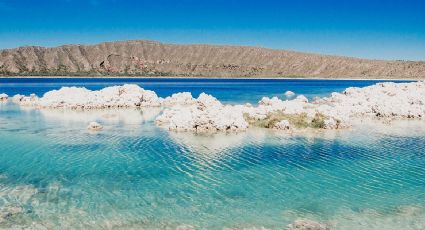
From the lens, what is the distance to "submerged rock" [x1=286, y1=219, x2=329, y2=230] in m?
16.4

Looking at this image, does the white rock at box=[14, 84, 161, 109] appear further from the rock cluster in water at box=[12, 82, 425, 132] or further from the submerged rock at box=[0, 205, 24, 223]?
the submerged rock at box=[0, 205, 24, 223]

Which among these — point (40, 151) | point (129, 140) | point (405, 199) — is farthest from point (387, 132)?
point (40, 151)

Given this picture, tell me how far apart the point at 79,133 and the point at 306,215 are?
2537 centimetres

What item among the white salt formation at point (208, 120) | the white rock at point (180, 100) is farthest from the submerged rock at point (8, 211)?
the white rock at point (180, 100)

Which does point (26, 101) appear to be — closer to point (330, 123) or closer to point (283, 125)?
point (283, 125)

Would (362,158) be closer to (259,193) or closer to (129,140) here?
(259,193)

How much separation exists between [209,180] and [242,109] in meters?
24.6

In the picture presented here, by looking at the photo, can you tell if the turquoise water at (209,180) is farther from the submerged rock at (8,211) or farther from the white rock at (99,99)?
the white rock at (99,99)

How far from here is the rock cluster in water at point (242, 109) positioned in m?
39.3

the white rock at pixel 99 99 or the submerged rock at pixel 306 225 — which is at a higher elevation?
the white rock at pixel 99 99

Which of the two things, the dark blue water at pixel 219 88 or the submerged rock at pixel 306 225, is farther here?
the dark blue water at pixel 219 88

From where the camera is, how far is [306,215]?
58.4 ft

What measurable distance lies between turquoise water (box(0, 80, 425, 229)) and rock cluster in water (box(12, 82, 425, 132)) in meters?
2.51

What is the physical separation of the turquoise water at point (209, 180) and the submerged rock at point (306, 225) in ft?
1.42
